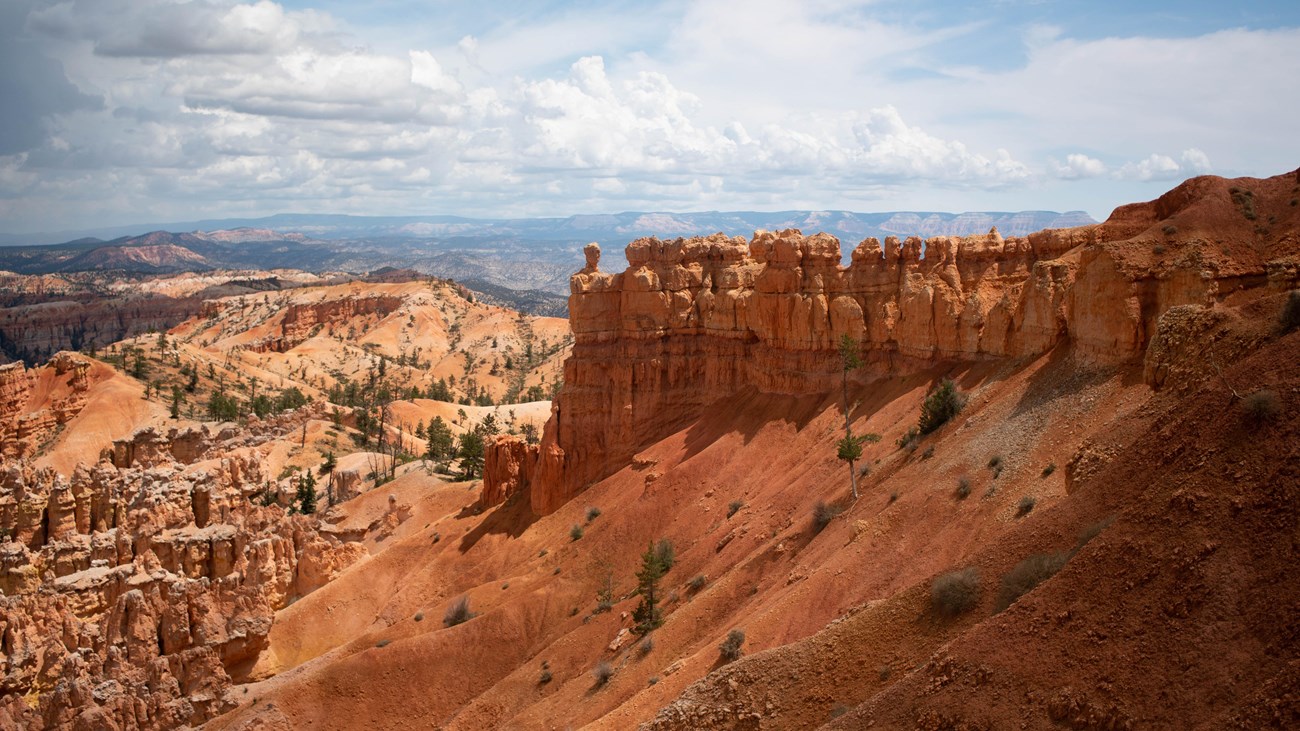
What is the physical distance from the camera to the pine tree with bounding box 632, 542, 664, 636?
33309 mm

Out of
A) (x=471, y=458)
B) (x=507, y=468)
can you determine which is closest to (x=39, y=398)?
(x=471, y=458)

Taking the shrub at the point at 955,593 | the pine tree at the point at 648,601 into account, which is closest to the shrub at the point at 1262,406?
the shrub at the point at 955,593

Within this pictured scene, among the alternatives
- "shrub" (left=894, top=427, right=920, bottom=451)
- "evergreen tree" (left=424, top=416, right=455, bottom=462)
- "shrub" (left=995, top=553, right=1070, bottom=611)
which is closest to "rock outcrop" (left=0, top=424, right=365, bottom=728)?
"evergreen tree" (left=424, top=416, right=455, bottom=462)

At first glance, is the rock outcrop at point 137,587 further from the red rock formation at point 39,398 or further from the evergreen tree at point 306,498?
the red rock formation at point 39,398

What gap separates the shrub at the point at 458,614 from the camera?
137 ft

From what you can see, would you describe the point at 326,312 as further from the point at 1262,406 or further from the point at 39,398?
the point at 1262,406

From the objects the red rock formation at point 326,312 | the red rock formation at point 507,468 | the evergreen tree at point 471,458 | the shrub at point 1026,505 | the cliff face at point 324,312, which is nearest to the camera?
the shrub at point 1026,505

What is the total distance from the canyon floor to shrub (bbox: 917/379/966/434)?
52cm

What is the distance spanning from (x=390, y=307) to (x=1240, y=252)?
165 m

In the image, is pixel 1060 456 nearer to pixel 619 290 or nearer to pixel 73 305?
pixel 619 290

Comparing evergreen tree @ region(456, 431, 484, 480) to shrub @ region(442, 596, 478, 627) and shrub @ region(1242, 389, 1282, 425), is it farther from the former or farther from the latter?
shrub @ region(1242, 389, 1282, 425)

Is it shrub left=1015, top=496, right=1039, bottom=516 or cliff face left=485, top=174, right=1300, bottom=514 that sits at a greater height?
cliff face left=485, top=174, right=1300, bottom=514

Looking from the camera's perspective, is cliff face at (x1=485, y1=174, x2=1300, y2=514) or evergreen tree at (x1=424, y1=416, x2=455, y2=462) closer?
cliff face at (x1=485, y1=174, x2=1300, y2=514)

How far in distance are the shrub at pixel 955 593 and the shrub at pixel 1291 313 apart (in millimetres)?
7668
